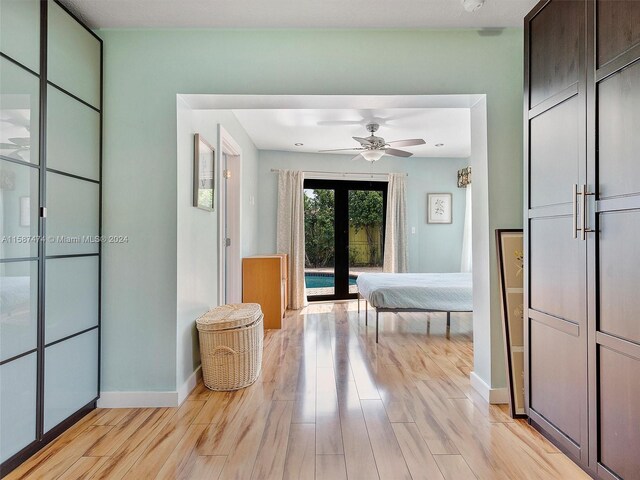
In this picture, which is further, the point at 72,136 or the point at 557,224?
the point at 72,136

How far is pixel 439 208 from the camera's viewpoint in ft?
21.0

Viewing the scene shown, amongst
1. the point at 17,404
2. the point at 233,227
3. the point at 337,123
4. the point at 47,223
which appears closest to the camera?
the point at 17,404

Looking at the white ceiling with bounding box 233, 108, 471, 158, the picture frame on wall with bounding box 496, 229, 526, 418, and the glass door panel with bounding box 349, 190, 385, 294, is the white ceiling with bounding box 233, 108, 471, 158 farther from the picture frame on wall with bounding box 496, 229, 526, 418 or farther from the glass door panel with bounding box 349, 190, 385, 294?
the picture frame on wall with bounding box 496, 229, 526, 418

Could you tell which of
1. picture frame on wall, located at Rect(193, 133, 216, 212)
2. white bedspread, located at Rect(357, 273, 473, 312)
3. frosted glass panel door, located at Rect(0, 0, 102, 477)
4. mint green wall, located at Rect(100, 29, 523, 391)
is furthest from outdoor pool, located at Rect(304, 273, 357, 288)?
frosted glass panel door, located at Rect(0, 0, 102, 477)

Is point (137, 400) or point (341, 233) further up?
point (341, 233)

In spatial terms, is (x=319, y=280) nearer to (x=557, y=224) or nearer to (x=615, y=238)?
(x=557, y=224)

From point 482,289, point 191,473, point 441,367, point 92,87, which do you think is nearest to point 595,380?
point 482,289

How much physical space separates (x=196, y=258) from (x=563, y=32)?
2658 mm

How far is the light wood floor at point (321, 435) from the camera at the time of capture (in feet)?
5.51

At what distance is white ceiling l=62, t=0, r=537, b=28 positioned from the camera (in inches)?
82.7

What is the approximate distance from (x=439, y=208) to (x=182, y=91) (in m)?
5.09

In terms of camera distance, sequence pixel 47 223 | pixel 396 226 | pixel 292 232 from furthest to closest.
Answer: pixel 396 226 < pixel 292 232 < pixel 47 223

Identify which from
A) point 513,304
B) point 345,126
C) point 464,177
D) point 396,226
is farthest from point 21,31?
point 464,177

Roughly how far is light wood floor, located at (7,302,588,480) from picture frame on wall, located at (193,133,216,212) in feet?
4.79
